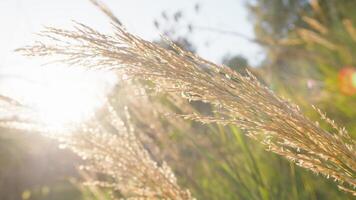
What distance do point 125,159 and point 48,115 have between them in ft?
1.32

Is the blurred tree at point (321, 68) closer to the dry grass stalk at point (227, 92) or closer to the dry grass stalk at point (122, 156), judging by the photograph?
the dry grass stalk at point (122, 156)

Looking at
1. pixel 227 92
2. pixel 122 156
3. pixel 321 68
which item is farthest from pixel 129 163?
pixel 321 68

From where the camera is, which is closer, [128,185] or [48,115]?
[128,185]

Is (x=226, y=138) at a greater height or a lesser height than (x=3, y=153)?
greater

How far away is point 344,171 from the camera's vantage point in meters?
1.07

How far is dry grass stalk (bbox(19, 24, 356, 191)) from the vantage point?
1020 millimetres

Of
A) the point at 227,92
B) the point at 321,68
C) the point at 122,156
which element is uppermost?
the point at 321,68

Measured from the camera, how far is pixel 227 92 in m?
1.07

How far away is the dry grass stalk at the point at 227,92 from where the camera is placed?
1.02 metres

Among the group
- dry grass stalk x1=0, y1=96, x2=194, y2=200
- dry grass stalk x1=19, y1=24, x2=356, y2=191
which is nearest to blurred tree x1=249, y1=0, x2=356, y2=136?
dry grass stalk x1=0, y1=96, x2=194, y2=200

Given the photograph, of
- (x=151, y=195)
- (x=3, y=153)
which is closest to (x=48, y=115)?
(x=151, y=195)

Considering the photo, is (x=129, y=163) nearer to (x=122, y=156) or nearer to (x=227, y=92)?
(x=122, y=156)

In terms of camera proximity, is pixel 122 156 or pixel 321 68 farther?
pixel 321 68

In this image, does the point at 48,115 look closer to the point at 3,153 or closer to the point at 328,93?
the point at 328,93
